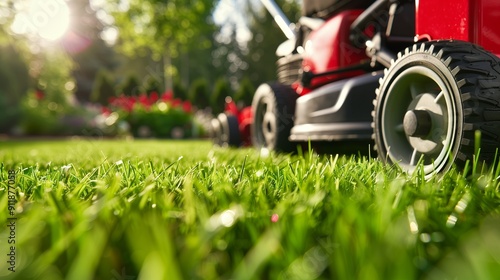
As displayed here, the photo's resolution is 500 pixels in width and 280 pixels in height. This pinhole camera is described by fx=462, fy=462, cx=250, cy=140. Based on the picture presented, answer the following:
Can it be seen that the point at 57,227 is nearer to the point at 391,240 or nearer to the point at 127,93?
the point at 391,240

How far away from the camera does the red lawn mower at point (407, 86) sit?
59.4 inches

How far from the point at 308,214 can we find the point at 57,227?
466 millimetres

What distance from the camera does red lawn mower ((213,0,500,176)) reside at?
1.51m

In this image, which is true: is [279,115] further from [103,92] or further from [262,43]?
[262,43]

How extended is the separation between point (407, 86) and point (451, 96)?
348 millimetres

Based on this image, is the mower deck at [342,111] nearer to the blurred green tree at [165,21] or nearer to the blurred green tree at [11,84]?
the blurred green tree at [11,84]

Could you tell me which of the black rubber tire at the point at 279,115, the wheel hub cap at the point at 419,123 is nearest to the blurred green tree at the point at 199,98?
the black rubber tire at the point at 279,115

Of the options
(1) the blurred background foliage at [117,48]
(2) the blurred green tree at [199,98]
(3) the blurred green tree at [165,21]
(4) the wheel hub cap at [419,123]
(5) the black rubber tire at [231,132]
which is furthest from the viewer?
(2) the blurred green tree at [199,98]

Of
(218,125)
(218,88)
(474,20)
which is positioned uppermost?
(474,20)

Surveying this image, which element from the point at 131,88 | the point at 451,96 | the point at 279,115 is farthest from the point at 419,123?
the point at 131,88

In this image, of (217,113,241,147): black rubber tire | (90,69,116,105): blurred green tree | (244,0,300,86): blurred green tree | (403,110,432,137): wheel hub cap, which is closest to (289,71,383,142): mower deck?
(403,110,432,137): wheel hub cap

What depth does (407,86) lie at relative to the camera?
1.91 metres

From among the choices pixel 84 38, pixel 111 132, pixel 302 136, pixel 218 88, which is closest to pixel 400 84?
pixel 302 136

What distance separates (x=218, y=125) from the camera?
5.19 metres
